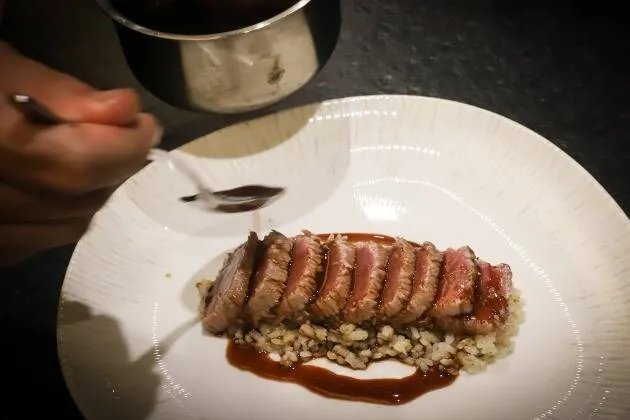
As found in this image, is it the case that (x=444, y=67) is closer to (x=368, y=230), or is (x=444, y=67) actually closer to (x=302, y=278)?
(x=368, y=230)

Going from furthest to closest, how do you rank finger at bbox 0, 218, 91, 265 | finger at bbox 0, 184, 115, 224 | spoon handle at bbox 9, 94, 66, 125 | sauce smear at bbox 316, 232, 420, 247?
sauce smear at bbox 316, 232, 420, 247 → finger at bbox 0, 218, 91, 265 → finger at bbox 0, 184, 115, 224 → spoon handle at bbox 9, 94, 66, 125

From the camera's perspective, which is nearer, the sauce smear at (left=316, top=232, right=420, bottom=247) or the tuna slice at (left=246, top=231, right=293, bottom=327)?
the tuna slice at (left=246, top=231, right=293, bottom=327)

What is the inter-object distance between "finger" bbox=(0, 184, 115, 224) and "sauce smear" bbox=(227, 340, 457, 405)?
925 mm

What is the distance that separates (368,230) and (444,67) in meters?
1.10

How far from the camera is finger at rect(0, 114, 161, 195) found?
1.35 metres

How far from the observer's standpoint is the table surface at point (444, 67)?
263 cm

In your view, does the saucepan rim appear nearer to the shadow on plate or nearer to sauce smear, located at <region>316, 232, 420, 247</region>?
sauce smear, located at <region>316, 232, 420, 247</region>

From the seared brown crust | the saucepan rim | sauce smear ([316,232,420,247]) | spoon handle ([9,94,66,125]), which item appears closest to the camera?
spoon handle ([9,94,66,125])

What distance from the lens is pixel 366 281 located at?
2.29m

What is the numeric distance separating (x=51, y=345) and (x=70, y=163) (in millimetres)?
1280

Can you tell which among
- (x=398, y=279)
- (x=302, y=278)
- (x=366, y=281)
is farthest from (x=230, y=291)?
(x=398, y=279)

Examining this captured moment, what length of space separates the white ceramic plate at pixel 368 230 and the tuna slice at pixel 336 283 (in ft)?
0.77

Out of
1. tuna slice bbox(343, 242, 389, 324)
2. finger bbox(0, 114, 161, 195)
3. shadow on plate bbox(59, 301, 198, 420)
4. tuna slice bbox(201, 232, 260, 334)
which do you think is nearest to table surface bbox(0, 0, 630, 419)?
shadow on plate bbox(59, 301, 198, 420)

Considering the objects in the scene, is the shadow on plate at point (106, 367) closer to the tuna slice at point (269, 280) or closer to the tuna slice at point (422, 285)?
the tuna slice at point (269, 280)
